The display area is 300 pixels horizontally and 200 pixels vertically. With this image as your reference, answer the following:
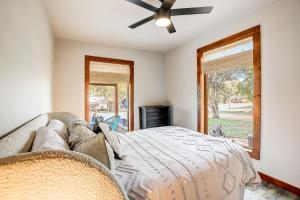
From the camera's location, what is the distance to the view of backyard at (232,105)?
274 cm

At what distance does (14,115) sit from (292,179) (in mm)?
3044

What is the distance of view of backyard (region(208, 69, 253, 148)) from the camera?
A: 274cm

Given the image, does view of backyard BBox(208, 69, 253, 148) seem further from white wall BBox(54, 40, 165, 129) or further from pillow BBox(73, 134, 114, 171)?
pillow BBox(73, 134, 114, 171)

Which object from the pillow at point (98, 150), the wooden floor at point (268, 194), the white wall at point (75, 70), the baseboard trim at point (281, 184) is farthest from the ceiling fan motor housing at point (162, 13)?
the baseboard trim at point (281, 184)

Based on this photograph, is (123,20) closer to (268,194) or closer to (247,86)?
(247,86)

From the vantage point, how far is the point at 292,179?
207cm

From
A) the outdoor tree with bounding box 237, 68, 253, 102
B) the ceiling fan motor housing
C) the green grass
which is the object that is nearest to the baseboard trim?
the green grass

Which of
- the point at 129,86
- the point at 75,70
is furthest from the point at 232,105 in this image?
the point at 75,70

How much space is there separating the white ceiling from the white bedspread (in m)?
1.88

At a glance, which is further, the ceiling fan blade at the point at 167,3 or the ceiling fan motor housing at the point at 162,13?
the ceiling fan motor housing at the point at 162,13

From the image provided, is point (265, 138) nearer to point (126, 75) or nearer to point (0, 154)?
point (0, 154)

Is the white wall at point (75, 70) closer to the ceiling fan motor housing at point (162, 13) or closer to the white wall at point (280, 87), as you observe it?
the ceiling fan motor housing at point (162, 13)

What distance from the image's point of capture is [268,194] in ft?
6.67

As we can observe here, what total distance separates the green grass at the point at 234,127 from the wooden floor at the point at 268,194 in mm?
865
